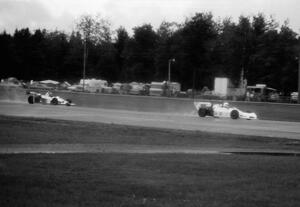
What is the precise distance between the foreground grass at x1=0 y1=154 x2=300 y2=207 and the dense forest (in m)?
77.8

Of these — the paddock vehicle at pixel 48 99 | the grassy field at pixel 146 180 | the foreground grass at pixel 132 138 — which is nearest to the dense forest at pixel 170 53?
the paddock vehicle at pixel 48 99

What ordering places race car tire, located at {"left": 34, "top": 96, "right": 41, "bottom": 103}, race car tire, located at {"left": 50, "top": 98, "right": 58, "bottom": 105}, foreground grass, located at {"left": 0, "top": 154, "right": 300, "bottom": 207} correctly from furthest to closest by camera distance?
1. race car tire, located at {"left": 34, "top": 96, "right": 41, "bottom": 103}
2. race car tire, located at {"left": 50, "top": 98, "right": 58, "bottom": 105}
3. foreground grass, located at {"left": 0, "top": 154, "right": 300, "bottom": 207}

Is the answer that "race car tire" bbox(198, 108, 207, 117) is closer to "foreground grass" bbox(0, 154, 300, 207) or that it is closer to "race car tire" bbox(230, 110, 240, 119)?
"race car tire" bbox(230, 110, 240, 119)

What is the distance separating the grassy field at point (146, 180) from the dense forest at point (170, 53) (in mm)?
77370

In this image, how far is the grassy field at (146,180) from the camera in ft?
28.4

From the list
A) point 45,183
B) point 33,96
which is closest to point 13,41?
point 33,96

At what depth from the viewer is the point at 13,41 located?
410 ft

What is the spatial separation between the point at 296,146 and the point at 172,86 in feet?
237

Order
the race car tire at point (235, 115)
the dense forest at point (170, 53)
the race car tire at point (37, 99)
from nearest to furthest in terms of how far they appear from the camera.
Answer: the race car tire at point (235, 115) → the race car tire at point (37, 99) → the dense forest at point (170, 53)

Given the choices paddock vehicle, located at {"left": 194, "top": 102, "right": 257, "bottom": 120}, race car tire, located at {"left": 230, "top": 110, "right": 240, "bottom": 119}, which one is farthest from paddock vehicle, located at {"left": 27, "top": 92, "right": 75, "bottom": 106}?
race car tire, located at {"left": 230, "top": 110, "right": 240, "bottom": 119}

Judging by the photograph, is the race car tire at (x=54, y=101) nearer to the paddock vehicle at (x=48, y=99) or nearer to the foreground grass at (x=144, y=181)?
the paddock vehicle at (x=48, y=99)

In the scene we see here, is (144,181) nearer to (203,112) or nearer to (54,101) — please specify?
(203,112)

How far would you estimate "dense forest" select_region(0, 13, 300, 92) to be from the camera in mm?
93062

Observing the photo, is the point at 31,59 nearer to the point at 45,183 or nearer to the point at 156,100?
the point at 156,100
